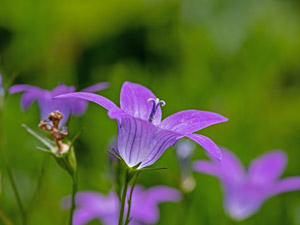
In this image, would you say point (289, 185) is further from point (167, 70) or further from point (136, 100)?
point (167, 70)

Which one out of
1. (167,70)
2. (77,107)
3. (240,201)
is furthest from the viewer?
(167,70)

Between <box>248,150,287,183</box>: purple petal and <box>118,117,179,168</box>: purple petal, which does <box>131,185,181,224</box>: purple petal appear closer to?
<box>248,150,287,183</box>: purple petal

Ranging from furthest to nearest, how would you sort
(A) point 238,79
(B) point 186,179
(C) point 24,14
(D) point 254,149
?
(C) point 24,14 < (A) point 238,79 < (D) point 254,149 < (B) point 186,179

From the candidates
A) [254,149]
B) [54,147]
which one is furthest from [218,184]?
[54,147]

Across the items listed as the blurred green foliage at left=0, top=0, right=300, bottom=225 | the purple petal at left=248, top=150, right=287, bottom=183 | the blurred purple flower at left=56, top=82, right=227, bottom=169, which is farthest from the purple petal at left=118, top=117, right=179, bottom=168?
the blurred green foliage at left=0, top=0, right=300, bottom=225

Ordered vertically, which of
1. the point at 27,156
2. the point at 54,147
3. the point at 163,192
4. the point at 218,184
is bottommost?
the point at 27,156

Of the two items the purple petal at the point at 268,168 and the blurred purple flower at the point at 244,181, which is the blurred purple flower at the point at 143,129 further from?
the purple petal at the point at 268,168

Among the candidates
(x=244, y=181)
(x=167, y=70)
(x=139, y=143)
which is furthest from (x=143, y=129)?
(x=167, y=70)

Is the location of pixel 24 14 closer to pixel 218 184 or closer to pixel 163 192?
pixel 218 184
